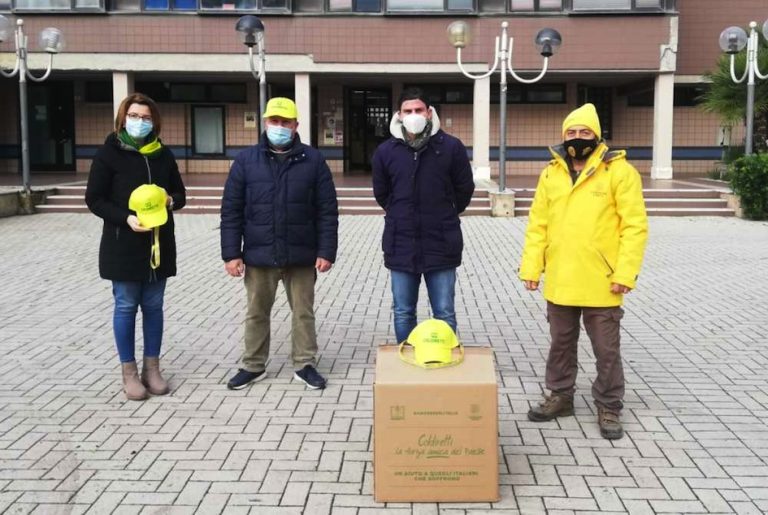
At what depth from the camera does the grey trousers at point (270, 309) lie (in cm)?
565

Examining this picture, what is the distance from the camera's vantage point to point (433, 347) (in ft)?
13.1

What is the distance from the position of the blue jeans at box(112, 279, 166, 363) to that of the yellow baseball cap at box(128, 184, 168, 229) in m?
0.44

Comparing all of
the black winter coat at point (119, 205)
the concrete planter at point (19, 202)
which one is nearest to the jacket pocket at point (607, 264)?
the black winter coat at point (119, 205)

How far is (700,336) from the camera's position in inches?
286

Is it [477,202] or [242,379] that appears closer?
[242,379]

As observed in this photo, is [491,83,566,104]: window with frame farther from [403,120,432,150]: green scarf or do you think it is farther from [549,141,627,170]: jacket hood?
[549,141,627,170]: jacket hood

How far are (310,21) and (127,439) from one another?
60.9 ft

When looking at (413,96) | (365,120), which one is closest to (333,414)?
(413,96)

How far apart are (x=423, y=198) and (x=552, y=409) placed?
1525 millimetres

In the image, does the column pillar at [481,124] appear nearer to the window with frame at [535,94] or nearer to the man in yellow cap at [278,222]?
the window with frame at [535,94]

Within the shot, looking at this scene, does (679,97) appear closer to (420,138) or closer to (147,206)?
(420,138)

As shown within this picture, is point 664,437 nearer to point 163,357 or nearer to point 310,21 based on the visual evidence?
point 163,357

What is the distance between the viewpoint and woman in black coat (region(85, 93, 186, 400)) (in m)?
5.32

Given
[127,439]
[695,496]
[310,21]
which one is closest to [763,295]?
[695,496]
